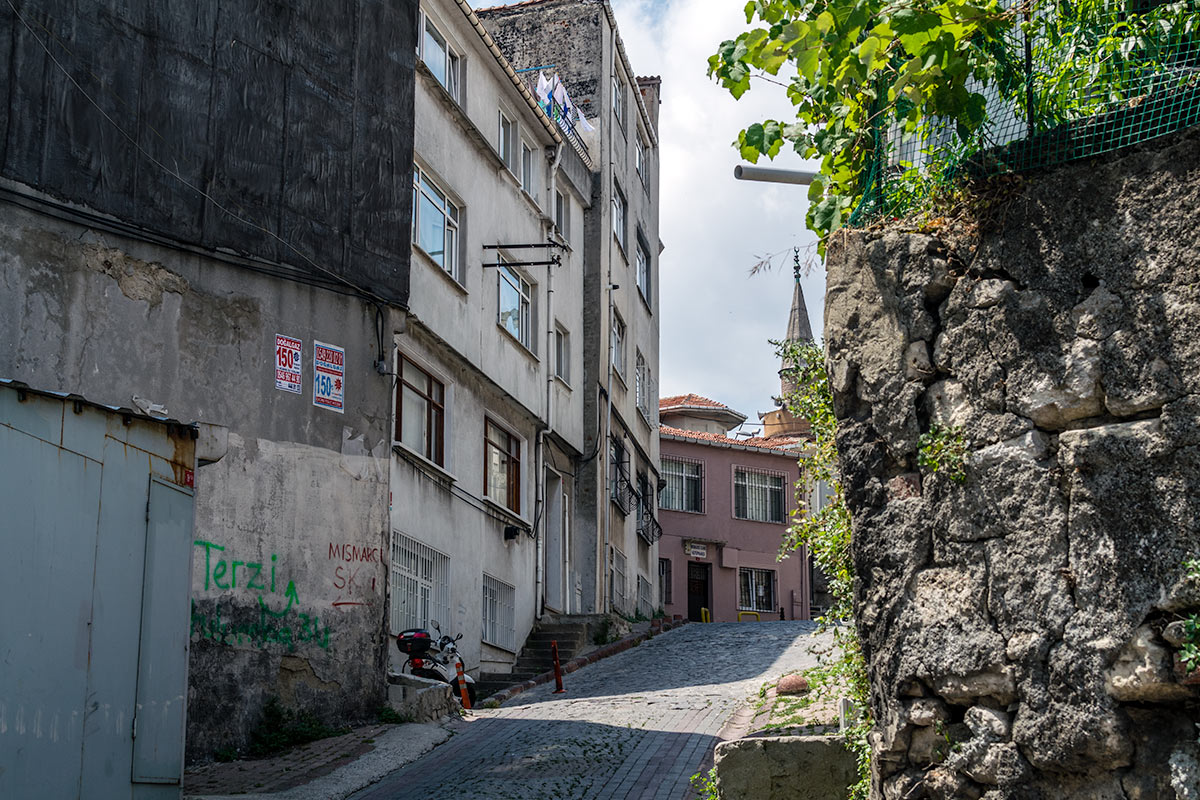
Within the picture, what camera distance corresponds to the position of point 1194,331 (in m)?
5.40

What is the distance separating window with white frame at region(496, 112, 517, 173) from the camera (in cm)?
2220

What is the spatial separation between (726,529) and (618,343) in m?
16.1

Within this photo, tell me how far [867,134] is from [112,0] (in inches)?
381

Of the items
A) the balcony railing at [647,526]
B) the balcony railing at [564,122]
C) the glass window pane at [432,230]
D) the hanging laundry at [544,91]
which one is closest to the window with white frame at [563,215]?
the balcony railing at [564,122]

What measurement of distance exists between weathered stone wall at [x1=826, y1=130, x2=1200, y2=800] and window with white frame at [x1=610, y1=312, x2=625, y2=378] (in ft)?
70.6

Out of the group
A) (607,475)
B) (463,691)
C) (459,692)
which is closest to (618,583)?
(607,475)

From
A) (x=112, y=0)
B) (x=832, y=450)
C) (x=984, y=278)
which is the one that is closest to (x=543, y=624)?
→ (x=112, y=0)

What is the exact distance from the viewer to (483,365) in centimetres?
2003

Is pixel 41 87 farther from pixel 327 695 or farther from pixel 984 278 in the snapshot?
pixel 984 278

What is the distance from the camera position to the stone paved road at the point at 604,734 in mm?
11414

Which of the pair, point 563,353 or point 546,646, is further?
point 563,353

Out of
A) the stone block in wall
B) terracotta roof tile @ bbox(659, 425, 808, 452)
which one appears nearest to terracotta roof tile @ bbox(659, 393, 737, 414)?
terracotta roof tile @ bbox(659, 425, 808, 452)

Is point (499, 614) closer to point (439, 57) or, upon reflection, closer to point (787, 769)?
point (439, 57)

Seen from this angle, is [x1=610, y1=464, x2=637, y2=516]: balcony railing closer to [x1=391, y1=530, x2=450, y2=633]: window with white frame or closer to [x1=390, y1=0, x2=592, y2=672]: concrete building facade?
[x1=390, y1=0, x2=592, y2=672]: concrete building facade
